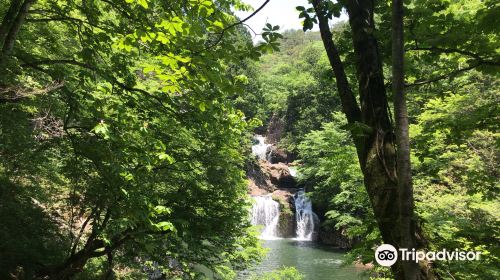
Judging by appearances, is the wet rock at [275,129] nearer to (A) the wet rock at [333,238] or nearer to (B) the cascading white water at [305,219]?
(B) the cascading white water at [305,219]

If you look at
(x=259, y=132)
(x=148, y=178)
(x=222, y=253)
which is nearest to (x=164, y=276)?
(x=222, y=253)

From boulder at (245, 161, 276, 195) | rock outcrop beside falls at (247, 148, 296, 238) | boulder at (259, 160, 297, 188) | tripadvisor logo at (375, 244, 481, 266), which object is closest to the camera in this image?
tripadvisor logo at (375, 244, 481, 266)

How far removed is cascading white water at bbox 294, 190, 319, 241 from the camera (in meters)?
29.1

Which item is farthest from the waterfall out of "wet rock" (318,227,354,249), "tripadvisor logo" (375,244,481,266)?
"tripadvisor logo" (375,244,481,266)

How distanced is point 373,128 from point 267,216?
28.2 meters

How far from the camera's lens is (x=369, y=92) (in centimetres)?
211

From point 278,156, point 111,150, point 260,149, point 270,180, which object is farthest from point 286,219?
point 111,150

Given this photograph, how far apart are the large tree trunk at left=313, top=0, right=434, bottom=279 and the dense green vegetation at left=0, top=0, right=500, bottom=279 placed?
2.1 inches

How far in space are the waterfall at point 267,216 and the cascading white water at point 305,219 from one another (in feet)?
6.06

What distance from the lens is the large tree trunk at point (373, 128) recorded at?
6.19 feet

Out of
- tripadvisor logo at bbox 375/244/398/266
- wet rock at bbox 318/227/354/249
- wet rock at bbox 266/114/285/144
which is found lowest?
wet rock at bbox 318/227/354/249

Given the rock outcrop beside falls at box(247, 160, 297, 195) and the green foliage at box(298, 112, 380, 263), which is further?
the rock outcrop beside falls at box(247, 160, 297, 195)

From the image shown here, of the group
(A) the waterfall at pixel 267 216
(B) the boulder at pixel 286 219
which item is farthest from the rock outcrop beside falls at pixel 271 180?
Answer: (A) the waterfall at pixel 267 216

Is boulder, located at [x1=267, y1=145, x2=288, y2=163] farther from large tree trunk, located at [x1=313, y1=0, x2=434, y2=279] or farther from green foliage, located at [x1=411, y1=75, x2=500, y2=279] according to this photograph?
large tree trunk, located at [x1=313, y1=0, x2=434, y2=279]
